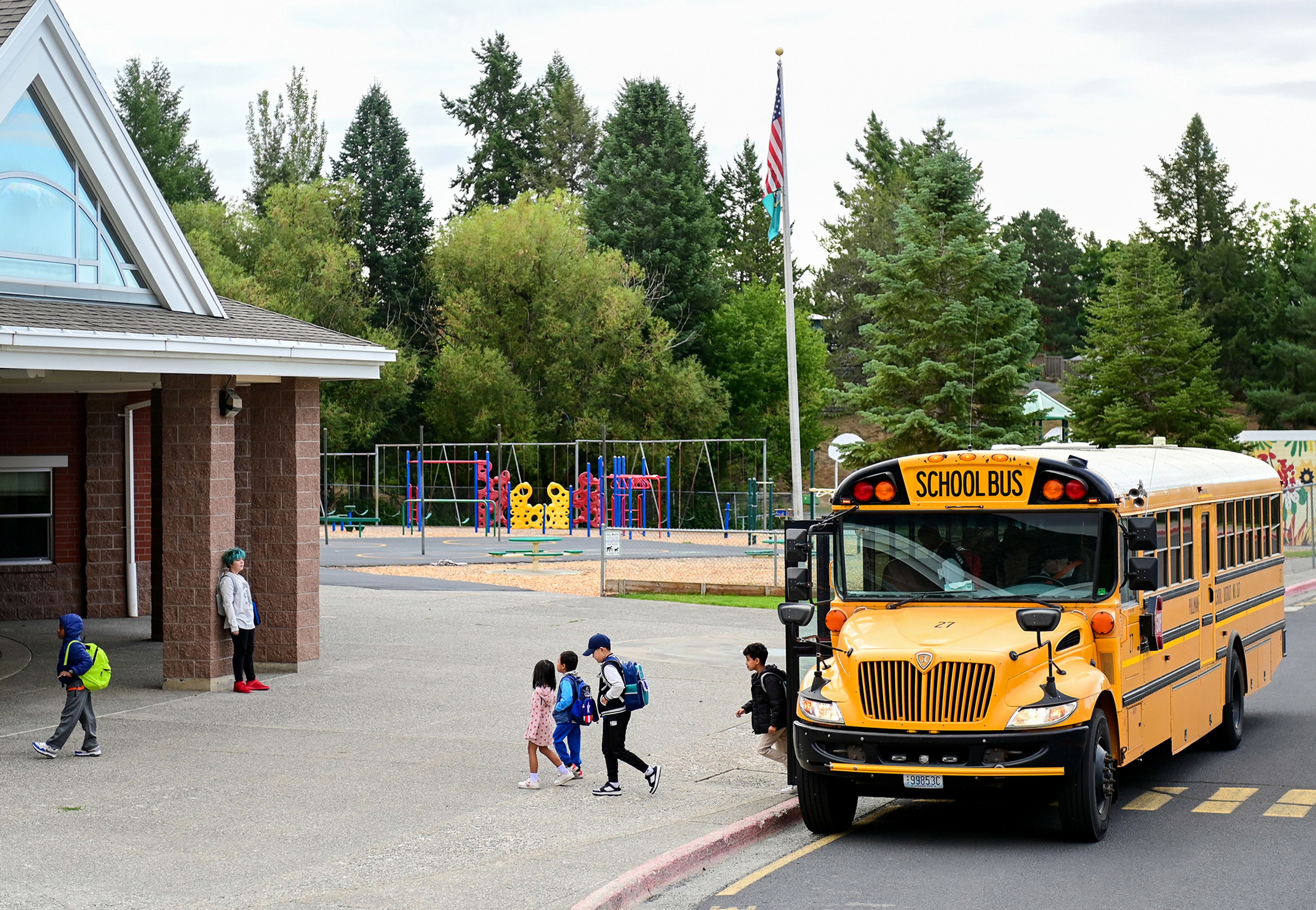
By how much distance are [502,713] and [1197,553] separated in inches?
287

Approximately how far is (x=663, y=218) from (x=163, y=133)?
3551 cm

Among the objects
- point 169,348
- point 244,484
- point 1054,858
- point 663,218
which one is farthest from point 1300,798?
point 663,218

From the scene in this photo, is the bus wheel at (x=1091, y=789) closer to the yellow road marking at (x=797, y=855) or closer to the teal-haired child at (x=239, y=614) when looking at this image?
the yellow road marking at (x=797, y=855)

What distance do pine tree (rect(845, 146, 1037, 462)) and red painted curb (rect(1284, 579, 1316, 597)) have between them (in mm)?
8813

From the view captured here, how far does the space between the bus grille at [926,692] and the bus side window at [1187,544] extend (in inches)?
146

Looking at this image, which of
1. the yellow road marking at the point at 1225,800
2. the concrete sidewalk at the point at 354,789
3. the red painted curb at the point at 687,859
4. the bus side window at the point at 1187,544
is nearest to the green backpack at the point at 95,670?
the concrete sidewalk at the point at 354,789

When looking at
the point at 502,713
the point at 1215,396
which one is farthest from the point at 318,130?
the point at 502,713

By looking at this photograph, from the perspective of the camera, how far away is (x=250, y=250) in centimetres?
6575

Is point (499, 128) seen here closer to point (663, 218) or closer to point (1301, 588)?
point (663, 218)

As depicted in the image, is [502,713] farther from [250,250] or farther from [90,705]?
[250,250]

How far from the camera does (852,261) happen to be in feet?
278

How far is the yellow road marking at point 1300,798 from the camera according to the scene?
11.4 metres

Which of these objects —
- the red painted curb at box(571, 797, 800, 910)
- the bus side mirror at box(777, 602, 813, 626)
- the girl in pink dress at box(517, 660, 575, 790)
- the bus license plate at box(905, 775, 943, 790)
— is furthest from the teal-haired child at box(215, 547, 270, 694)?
the bus license plate at box(905, 775, 943, 790)

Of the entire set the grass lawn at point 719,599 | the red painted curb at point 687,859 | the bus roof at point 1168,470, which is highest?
the bus roof at point 1168,470
